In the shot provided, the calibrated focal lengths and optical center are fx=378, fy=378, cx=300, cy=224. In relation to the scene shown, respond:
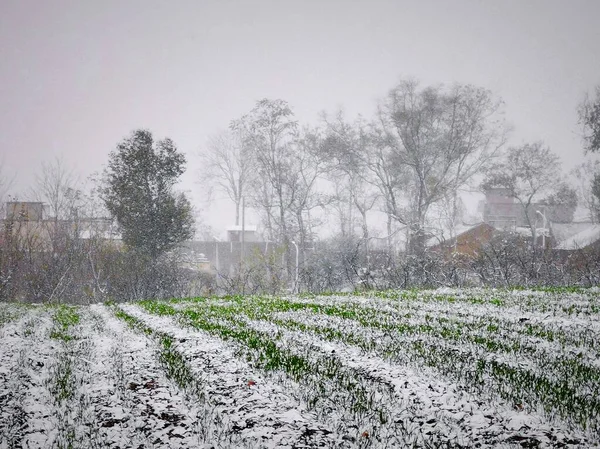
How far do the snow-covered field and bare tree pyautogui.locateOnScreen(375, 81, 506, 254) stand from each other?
2144cm

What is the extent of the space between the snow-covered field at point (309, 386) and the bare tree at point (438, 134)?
21.4 metres

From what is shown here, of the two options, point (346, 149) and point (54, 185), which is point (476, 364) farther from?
point (54, 185)

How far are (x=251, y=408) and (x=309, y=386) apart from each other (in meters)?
0.70

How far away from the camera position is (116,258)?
20578 millimetres

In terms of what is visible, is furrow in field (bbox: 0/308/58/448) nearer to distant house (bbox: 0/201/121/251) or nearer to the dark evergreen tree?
the dark evergreen tree

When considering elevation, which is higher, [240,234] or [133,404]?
[240,234]

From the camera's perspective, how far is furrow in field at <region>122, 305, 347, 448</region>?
111 inches

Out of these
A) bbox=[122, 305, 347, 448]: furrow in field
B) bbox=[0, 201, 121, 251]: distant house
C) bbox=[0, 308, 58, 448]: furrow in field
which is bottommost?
bbox=[0, 308, 58, 448]: furrow in field

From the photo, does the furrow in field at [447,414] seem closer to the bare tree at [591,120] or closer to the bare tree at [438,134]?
the bare tree at [438,134]

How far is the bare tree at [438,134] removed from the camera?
27.1m

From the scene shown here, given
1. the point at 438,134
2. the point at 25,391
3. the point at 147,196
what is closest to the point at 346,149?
the point at 438,134

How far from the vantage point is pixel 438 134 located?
1097 inches

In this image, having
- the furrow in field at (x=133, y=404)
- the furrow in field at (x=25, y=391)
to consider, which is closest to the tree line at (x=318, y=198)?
the furrow in field at (x=25, y=391)

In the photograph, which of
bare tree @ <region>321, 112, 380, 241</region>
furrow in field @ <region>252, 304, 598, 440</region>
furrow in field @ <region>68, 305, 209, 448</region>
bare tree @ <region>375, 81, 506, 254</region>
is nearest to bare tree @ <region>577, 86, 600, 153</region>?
bare tree @ <region>375, 81, 506, 254</region>
